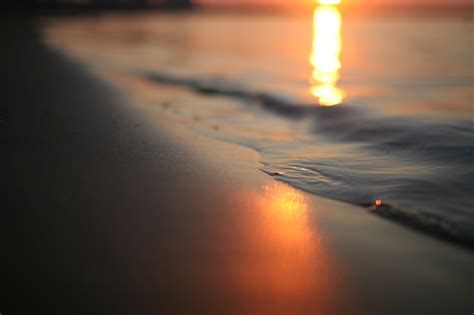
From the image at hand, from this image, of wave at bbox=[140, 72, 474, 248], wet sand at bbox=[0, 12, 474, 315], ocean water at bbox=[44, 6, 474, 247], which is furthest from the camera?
ocean water at bbox=[44, 6, 474, 247]

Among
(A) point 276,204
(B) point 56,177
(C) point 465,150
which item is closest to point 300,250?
(A) point 276,204

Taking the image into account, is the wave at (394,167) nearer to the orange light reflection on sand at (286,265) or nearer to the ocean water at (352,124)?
the ocean water at (352,124)

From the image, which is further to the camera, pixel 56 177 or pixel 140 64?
pixel 140 64

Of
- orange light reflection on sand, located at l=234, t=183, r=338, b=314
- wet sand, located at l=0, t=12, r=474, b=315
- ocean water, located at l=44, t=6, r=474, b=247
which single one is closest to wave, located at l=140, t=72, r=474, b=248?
ocean water, located at l=44, t=6, r=474, b=247

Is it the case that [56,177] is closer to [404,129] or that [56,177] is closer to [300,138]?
[300,138]

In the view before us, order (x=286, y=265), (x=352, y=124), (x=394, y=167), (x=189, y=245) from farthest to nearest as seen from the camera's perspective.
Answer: (x=352, y=124), (x=394, y=167), (x=189, y=245), (x=286, y=265)

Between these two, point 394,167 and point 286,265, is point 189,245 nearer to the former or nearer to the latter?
point 286,265

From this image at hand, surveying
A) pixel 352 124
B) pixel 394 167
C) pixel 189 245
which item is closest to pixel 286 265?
pixel 189 245

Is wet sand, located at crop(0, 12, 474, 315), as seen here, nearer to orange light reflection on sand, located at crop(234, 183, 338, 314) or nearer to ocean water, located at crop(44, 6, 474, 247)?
orange light reflection on sand, located at crop(234, 183, 338, 314)
